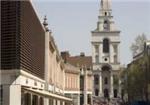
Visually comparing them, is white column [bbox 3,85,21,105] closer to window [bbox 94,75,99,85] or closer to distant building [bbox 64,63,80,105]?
distant building [bbox 64,63,80,105]

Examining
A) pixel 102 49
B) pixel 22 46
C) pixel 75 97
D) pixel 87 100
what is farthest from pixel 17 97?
pixel 102 49

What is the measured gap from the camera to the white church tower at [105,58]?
166 metres

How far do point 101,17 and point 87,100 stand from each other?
227ft

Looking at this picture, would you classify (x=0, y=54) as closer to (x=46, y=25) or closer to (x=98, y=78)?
(x=46, y=25)

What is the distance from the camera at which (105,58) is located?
168 metres

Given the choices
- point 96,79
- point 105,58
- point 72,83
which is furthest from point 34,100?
point 96,79

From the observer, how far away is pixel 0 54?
28.5 m

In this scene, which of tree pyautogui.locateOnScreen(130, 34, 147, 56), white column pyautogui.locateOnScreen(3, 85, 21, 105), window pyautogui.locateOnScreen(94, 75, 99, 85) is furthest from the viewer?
window pyautogui.locateOnScreen(94, 75, 99, 85)

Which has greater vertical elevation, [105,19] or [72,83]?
[105,19]

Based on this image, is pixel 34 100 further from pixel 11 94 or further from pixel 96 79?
pixel 96 79

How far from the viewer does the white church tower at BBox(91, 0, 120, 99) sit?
16612 centimetres

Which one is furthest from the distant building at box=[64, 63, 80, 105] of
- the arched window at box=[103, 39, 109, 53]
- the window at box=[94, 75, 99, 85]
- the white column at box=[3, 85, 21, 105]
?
the window at box=[94, 75, 99, 85]

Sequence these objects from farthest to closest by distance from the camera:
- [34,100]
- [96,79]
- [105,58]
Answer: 1. [96,79]
2. [105,58]
3. [34,100]

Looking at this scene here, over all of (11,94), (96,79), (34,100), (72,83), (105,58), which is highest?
(105,58)
